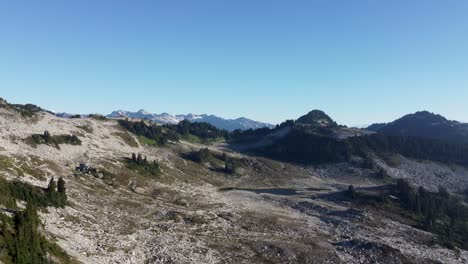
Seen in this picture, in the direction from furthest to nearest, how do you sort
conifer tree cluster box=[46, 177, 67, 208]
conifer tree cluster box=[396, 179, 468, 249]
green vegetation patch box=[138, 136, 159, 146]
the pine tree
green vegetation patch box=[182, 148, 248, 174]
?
green vegetation patch box=[138, 136, 159, 146] < green vegetation patch box=[182, 148, 248, 174] < conifer tree cluster box=[396, 179, 468, 249] < the pine tree < conifer tree cluster box=[46, 177, 67, 208]

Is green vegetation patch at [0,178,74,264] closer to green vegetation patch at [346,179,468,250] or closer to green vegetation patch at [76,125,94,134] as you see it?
green vegetation patch at [346,179,468,250]

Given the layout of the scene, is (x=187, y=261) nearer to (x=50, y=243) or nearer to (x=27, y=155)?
(x=50, y=243)

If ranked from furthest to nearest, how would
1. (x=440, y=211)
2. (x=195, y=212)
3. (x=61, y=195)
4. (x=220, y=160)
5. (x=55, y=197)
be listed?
(x=220, y=160)
(x=440, y=211)
(x=195, y=212)
(x=61, y=195)
(x=55, y=197)

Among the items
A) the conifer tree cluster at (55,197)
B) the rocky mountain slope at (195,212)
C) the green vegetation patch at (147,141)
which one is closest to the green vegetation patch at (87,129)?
the rocky mountain slope at (195,212)

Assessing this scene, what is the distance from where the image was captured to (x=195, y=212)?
264 ft

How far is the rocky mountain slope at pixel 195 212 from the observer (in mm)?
55906

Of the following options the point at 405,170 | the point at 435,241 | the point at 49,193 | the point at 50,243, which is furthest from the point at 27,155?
the point at 405,170

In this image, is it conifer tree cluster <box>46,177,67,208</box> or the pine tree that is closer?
conifer tree cluster <box>46,177,67,208</box>

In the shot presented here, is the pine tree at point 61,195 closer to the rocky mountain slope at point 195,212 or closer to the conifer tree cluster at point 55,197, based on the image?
the conifer tree cluster at point 55,197

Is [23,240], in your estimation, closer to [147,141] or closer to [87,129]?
[87,129]

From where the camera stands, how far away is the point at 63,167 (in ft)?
284

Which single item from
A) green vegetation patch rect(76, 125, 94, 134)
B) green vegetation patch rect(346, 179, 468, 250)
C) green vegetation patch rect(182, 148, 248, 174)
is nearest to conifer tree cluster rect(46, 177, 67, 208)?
green vegetation patch rect(346, 179, 468, 250)

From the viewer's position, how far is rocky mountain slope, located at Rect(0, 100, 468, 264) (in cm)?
5591

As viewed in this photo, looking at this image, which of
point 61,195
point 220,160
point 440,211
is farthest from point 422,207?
point 61,195
